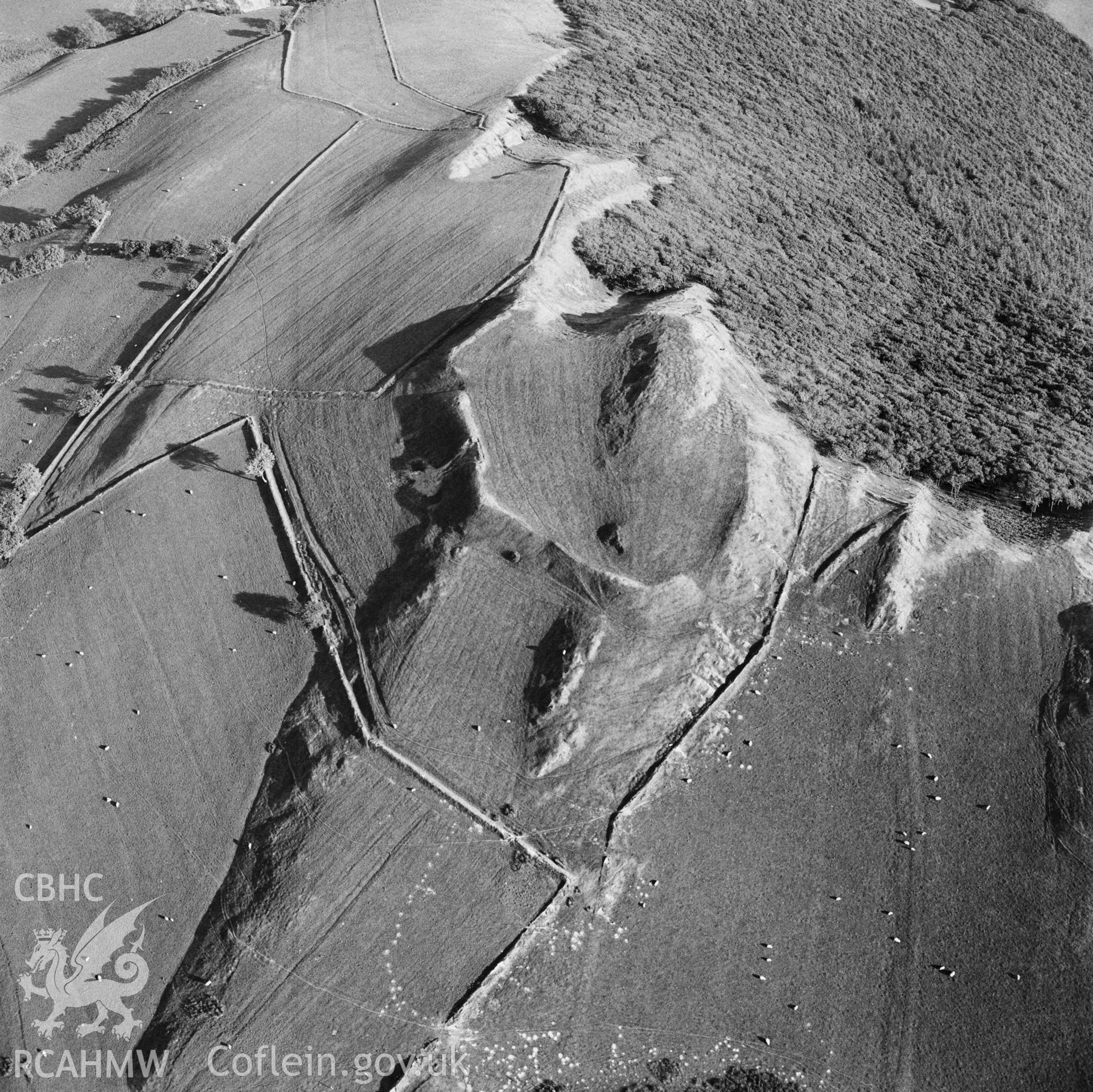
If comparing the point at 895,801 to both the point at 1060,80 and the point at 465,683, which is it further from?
the point at 1060,80

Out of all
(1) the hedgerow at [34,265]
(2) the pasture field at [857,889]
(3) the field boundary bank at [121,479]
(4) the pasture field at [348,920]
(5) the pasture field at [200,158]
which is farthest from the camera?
(5) the pasture field at [200,158]

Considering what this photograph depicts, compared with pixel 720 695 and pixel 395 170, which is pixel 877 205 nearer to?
pixel 395 170

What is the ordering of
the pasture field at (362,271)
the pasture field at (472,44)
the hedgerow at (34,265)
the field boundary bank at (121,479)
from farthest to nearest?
1. the pasture field at (472,44)
2. the hedgerow at (34,265)
3. the pasture field at (362,271)
4. the field boundary bank at (121,479)

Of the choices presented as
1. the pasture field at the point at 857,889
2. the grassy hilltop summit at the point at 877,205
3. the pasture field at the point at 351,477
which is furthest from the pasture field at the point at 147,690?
the grassy hilltop summit at the point at 877,205

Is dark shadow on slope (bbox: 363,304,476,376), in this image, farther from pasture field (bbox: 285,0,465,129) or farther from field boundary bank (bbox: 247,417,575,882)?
pasture field (bbox: 285,0,465,129)

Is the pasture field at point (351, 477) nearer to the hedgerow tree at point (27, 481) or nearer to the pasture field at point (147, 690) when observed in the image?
the pasture field at point (147, 690)
